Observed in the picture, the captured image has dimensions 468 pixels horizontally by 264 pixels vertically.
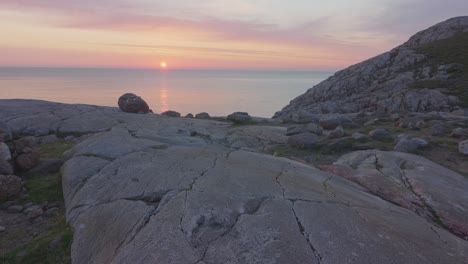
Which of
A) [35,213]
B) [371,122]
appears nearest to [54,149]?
[35,213]

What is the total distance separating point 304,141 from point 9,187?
1251 cm

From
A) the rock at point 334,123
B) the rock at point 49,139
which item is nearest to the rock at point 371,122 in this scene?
the rock at point 334,123

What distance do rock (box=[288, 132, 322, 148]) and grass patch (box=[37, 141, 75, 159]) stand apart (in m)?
10.5

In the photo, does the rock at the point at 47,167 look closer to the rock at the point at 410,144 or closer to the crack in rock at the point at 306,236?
the crack in rock at the point at 306,236

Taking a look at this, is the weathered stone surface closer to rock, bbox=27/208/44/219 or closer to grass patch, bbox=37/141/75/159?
rock, bbox=27/208/44/219

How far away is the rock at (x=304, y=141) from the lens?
1675 centimetres

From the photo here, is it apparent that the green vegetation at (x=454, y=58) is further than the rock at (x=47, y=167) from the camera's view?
Yes

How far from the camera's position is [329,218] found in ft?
22.0

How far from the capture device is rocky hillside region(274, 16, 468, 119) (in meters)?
39.7

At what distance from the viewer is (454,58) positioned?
51.7 meters

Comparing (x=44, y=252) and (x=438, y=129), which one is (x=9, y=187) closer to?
(x=44, y=252)

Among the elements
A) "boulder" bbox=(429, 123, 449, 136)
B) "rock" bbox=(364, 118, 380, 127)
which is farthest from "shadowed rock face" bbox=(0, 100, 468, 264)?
"rock" bbox=(364, 118, 380, 127)

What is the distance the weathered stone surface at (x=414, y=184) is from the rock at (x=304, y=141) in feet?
11.3

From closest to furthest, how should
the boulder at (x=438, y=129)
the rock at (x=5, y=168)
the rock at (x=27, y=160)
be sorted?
1. the rock at (x=5, y=168)
2. the rock at (x=27, y=160)
3. the boulder at (x=438, y=129)
